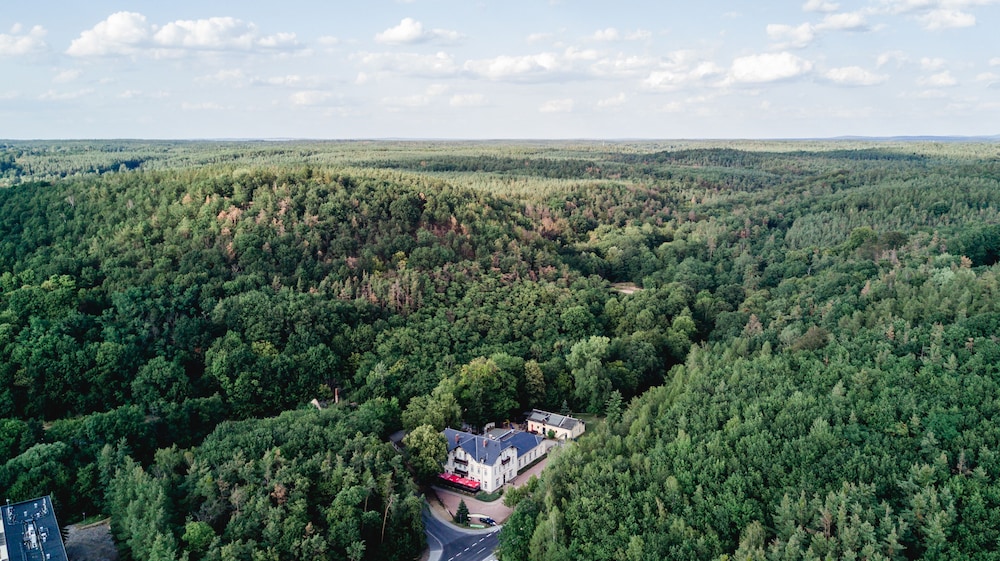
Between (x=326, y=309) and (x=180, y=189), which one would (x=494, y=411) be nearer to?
(x=326, y=309)

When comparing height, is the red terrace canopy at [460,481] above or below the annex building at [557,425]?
below

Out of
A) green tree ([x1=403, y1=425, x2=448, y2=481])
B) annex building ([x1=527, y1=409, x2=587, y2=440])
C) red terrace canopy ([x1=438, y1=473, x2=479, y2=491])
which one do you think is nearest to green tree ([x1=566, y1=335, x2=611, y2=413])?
annex building ([x1=527, y1=409, x2=587, y2=440])

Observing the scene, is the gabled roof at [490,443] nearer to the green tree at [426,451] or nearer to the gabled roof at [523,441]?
the gabled roof at [523,441]

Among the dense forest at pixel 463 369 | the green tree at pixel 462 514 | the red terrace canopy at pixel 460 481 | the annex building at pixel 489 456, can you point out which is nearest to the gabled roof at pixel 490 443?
the annex building at pixel 489 456

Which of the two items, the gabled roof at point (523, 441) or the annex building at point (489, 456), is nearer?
the annex building at point (489, 456)

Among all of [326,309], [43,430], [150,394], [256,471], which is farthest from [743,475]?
[43,430]

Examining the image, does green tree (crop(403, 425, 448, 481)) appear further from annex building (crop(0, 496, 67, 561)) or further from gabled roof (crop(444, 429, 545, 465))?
annex building (crop(0, 496, 67, 561))
